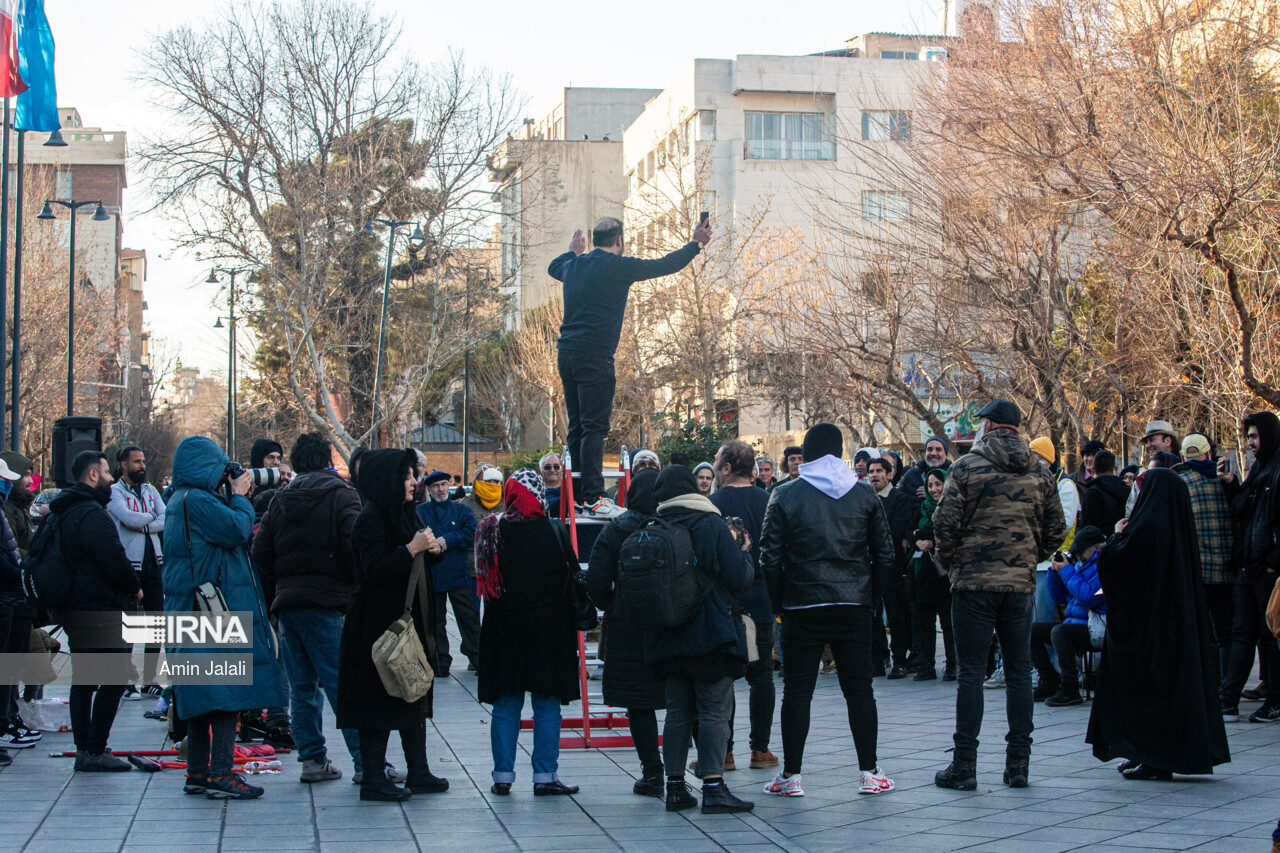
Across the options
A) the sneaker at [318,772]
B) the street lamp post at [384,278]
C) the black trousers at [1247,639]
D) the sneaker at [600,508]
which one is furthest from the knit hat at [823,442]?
the street lamp post at [384,278]

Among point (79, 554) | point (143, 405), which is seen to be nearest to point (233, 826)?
point (79, 554)

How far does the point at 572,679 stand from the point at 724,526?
1.26m

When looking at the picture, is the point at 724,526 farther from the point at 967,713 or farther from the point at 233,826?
the point at 233,826

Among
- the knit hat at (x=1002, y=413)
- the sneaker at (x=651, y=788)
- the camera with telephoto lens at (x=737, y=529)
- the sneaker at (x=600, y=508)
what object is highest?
the knit hat at (x=1002, y=413)

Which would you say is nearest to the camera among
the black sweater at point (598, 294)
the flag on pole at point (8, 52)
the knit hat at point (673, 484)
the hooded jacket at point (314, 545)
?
the knit hat at point (673, 484)

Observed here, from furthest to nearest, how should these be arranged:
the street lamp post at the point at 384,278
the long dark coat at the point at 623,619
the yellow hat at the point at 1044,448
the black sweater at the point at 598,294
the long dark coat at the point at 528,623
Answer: the street lamp post at the point at 384,278 → the black sweater at the point at 598,294 → the yellow hat at the point at 1044,448 → the long dark coat at the point at 528,623 → the long dark coat at the point at 623,619

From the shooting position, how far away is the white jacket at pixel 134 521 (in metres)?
10.7

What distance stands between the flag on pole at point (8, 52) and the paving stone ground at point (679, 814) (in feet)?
33.3

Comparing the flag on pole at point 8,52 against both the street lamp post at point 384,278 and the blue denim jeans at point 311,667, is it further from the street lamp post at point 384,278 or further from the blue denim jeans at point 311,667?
the street lamp post at point 384,278

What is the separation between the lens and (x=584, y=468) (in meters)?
9.80

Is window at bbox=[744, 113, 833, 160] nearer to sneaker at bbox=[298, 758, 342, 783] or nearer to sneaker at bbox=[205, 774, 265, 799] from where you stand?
sneaker at bbox=[298, 758, 342, 783]

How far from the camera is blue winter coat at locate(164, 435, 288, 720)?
7.27 metres

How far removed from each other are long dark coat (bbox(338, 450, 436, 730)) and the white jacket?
4.15 metres

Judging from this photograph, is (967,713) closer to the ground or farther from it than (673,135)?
closer to the ground
